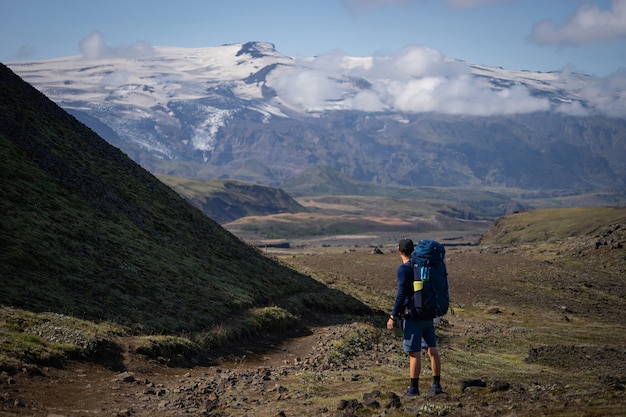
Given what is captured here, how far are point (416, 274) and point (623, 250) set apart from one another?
86.1m

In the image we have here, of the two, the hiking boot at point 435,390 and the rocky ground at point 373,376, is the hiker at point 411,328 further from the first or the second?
the rocky ground at point 373,376

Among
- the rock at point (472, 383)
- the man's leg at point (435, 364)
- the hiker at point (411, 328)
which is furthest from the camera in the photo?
the rock at point (472, 383)

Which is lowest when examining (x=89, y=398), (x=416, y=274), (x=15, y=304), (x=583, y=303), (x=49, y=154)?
(x=583, y=303)

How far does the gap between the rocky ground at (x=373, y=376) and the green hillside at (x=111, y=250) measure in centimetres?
371

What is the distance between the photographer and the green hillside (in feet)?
101

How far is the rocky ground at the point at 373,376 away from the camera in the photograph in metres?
18.4

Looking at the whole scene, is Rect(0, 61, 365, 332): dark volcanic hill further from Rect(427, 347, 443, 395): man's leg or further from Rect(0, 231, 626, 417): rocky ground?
Rect(427, 347, 443, 395): man's leg

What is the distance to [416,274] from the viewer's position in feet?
64.5

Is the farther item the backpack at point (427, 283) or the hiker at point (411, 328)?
the hiker at point (411, 328)

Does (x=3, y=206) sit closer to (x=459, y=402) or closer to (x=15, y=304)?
(x=15, y=304)

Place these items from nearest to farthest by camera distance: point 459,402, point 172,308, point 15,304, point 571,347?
point 459,402, point 15,304, point 172,308, point 571,347

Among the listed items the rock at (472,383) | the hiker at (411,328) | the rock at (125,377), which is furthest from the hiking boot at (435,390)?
the rock at (125,377)

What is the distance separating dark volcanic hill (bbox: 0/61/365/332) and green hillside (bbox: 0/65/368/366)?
10 centimetres

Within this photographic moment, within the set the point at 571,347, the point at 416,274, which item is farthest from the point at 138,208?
the point at 416,274
